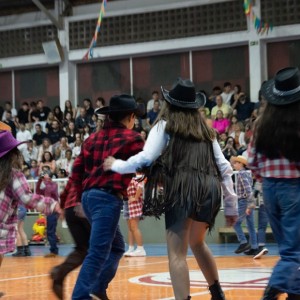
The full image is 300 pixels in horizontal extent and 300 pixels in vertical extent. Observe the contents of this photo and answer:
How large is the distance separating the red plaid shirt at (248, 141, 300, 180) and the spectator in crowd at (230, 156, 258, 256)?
26.0 ft

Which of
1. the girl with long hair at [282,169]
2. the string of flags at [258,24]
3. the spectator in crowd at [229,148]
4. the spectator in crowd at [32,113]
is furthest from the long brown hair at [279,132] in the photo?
the spectator in crowd at [32,113]

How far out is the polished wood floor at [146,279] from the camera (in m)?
8.92

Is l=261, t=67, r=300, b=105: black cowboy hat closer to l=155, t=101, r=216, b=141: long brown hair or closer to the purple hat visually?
l=155, t=101, r=216, b=141: long brown hair

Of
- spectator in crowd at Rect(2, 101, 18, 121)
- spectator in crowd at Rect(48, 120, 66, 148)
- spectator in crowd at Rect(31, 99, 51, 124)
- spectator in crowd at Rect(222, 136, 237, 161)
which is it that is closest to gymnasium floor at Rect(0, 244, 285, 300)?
spectator in crowd at Rect(222, 136, 237, 161)

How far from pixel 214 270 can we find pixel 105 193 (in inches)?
46.3

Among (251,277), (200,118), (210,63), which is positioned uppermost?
(210,63)

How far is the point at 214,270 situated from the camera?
23.8 feet

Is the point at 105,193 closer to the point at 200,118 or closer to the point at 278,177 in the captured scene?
the point at 200,118

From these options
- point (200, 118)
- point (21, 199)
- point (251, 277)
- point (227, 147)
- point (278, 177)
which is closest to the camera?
point (278, 177)

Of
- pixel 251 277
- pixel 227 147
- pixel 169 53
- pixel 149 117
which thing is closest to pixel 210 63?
pixel 169 53

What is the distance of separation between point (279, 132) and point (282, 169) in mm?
291

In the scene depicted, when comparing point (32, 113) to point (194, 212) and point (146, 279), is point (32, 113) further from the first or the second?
point (194, 212)

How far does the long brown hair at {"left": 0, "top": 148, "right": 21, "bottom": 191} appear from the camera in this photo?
7.61 m

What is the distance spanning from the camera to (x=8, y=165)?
25.2ft
